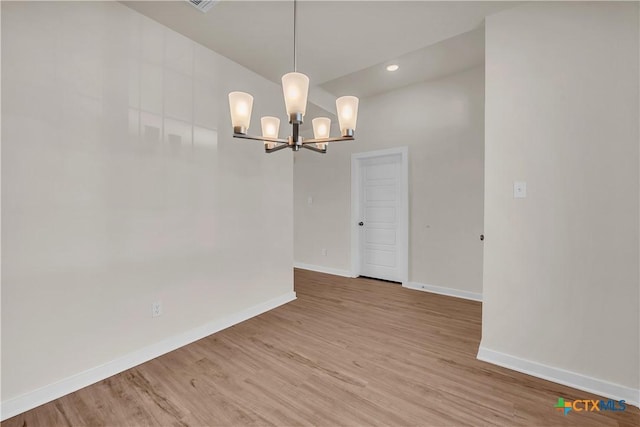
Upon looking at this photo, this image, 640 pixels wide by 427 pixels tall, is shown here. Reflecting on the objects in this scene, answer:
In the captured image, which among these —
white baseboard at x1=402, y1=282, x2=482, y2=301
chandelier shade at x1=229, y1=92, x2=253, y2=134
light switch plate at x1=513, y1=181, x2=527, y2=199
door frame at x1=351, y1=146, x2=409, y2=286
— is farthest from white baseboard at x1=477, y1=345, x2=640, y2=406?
chandelier shade at x1=229, y1=92, x2=253, y2=134

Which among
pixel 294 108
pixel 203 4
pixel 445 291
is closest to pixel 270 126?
pixel 294 108

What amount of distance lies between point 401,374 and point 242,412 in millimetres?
1097

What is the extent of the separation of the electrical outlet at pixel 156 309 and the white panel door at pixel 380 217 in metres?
3.09

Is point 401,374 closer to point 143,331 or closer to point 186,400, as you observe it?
point 186,400

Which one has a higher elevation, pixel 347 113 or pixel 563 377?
pixel 347 113

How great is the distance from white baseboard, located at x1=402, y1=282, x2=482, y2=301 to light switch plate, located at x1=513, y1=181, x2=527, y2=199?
6.24 feet

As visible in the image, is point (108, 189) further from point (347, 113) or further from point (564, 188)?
point (564, 188)

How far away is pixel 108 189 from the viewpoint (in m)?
1.97

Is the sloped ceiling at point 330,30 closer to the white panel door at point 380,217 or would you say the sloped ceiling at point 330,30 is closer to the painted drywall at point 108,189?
the painted drywall at point 108,189

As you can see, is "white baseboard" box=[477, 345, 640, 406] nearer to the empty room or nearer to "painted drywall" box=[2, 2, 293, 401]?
the empty room

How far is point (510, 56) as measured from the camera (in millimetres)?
2055

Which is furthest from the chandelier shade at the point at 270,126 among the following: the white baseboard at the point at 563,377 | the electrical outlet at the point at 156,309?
the white baseboard at the point at 563,377

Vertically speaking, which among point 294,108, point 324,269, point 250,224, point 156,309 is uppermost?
point 294,108

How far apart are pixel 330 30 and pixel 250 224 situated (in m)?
2.00
